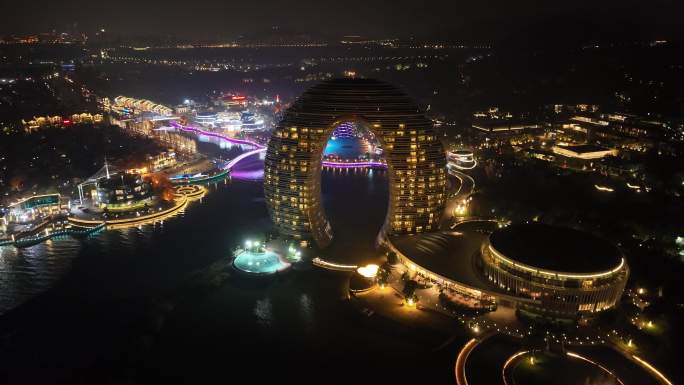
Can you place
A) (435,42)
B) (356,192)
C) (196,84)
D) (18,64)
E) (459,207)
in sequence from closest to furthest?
(459,207) → (356,192) → (18,64) → (435,42) → (196,84)

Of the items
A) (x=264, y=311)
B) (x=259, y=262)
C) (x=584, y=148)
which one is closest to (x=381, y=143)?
(x=259, y=262)

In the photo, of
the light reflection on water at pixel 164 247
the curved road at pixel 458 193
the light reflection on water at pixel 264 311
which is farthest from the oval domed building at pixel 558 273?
the light reflection on water at pixel 264 311

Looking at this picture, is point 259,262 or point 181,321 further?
point 259,262

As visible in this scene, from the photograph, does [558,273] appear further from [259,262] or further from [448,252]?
[259,262]

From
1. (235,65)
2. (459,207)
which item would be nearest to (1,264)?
(459,207)

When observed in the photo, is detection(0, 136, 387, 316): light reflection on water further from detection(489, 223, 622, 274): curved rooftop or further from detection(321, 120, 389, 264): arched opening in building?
detection(489, 223, 622, 274): curved rooftop

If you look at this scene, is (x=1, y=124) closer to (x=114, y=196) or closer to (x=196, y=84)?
(x=114, y=196)
